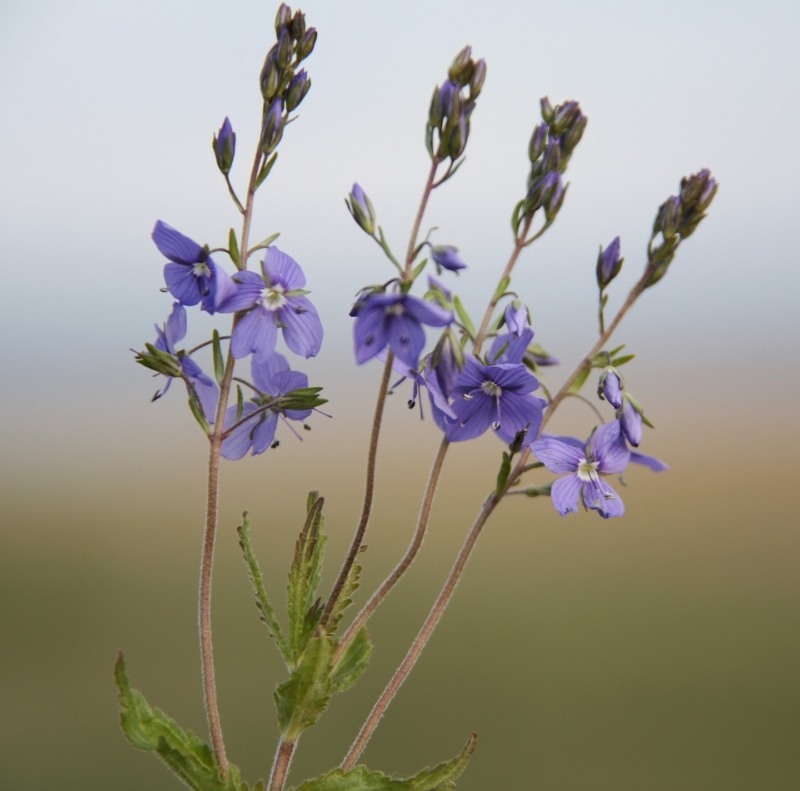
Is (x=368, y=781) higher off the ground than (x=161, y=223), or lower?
lower

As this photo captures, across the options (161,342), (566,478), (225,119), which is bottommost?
(566,478)

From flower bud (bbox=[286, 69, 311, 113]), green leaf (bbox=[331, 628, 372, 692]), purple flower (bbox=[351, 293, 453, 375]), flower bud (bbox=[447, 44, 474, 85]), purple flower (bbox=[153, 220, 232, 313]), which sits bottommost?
green leaf (bbox=[331, 628, 372, 692])

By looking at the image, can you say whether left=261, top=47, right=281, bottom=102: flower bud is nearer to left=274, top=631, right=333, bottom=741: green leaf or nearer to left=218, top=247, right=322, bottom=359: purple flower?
left=218, top=247, right=322, bottom=359: purple flower

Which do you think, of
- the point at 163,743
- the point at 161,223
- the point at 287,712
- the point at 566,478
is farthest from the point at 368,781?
the point at 161,223

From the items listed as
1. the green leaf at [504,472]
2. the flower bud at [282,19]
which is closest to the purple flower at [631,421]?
the green leaf at [504,472]

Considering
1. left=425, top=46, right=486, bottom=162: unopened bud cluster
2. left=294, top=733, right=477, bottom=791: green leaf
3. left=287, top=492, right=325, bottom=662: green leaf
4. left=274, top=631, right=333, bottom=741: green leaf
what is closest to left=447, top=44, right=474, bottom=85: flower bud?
left=425, top=46, right=486, bottom=162: unopened bud cluster

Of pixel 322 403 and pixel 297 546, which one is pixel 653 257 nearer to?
pixel 322 403
